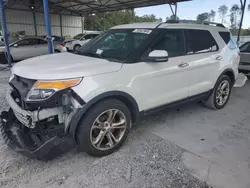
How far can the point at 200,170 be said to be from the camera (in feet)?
8.34

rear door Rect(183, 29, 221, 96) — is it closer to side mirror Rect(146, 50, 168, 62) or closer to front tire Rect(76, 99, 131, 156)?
side mirror Rect(146, 50, 168, 62)

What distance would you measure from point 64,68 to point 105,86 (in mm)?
532

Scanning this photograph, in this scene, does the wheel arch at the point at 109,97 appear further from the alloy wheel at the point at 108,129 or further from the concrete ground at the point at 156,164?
the concrete ground at the point at 156,164

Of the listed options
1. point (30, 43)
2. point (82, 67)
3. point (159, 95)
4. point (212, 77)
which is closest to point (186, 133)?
point (159, 95)

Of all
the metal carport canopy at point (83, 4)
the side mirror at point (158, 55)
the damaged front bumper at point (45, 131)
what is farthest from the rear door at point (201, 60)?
the metal carport canopy at point (83, 4)

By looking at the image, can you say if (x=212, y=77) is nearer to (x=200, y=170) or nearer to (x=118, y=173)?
(x=200, y=170)

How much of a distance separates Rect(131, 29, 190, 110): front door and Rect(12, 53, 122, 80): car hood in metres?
0.42

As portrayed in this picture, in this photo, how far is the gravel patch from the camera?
2287mm

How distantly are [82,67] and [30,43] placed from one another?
10484 mm

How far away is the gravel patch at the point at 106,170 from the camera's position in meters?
2.29

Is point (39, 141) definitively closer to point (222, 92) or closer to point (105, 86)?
point (105, 86)

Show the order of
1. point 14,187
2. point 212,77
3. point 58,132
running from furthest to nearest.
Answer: point 212,77, point 58,132, point 14,187

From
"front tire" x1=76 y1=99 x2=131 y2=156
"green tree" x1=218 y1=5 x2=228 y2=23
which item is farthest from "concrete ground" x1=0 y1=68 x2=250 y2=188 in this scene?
"green tree" x1=218 y1=5 x2=228 y2=23

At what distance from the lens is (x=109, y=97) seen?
8.51 feet
